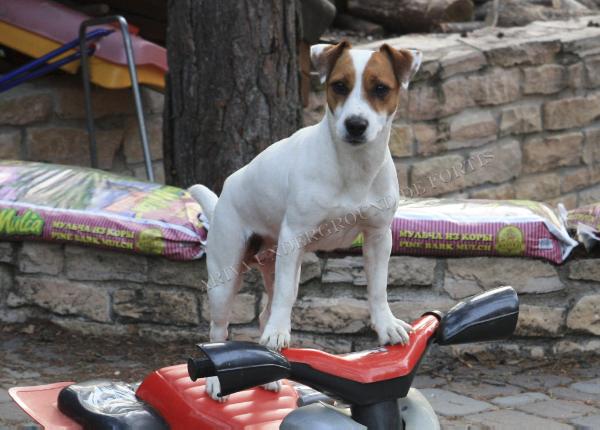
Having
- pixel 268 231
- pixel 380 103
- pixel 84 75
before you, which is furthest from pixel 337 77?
pixel 84 75

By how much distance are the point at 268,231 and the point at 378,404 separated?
0.63 m

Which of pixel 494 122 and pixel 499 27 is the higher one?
pixel 499 27

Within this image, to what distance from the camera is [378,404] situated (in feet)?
6.26

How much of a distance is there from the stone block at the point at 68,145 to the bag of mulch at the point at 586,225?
9.95ft

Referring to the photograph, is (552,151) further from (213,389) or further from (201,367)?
(201,367)

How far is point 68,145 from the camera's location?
20.1ft

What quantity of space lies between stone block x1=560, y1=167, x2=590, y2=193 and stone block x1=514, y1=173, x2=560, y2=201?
56 millimetres

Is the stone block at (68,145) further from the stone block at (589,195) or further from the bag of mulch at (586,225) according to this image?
the stone block at (589,195)

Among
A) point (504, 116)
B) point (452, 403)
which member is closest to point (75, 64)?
point (504, 116)

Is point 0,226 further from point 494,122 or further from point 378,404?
point 494,122

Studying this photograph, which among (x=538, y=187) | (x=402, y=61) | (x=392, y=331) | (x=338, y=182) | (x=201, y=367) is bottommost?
(x=538, y=187)

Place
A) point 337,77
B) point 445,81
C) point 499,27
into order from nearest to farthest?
point 337,77, point 445,81, point 499,27

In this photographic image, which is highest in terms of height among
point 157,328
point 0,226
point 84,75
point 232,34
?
point 232,34

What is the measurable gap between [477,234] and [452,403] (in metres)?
0.75
